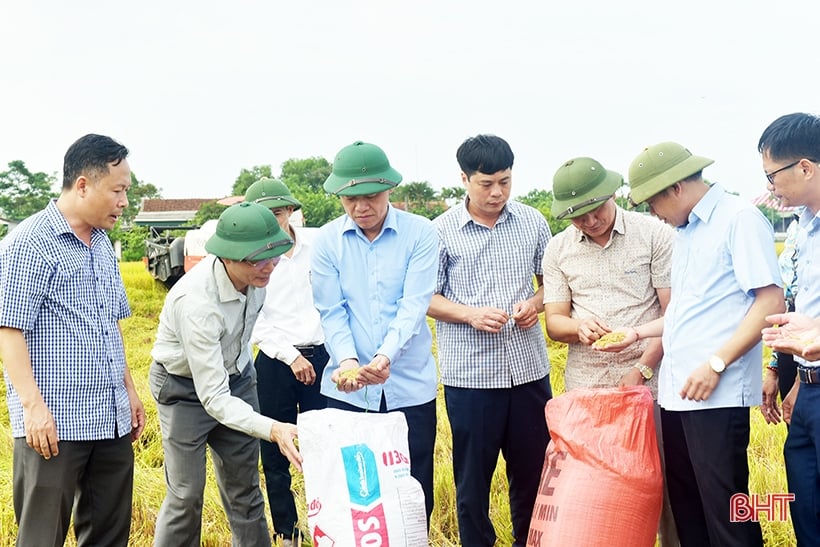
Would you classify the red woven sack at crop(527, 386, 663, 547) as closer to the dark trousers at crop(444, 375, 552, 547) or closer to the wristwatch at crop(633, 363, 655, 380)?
the wristwatch at crop(633, 363, 655, 380)

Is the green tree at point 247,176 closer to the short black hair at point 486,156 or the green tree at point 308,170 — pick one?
the green tree at point 308,170

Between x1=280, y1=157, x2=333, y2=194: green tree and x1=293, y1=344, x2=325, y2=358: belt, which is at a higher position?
x1=280, y1=157, x2=333, y2=194: green tree

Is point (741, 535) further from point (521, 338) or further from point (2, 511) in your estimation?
point (2, 511)

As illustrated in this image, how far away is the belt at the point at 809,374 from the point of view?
2.24 meters

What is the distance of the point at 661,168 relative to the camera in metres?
2.45

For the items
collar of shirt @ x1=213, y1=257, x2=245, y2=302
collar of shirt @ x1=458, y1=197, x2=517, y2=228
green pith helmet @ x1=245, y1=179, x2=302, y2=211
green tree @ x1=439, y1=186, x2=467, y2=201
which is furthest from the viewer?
green tree @ x1=439, y1=186, x2=467, y2=201

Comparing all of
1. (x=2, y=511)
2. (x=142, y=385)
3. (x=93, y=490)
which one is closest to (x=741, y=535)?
(x=93, y=490)

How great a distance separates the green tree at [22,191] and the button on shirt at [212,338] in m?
31.6

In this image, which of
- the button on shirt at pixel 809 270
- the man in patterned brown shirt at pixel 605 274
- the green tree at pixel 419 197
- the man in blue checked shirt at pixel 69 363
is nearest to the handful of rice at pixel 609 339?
the man in patterned brown shirt at pixel 605 274


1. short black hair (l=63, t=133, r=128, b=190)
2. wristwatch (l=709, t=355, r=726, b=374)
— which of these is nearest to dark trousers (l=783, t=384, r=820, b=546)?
wristwatch (l=709, t=355, r=726, b=374)

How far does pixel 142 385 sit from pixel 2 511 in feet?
10.5

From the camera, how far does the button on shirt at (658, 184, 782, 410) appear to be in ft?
7.50

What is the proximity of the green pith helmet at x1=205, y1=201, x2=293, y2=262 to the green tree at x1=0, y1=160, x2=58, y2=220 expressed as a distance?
31781 mm

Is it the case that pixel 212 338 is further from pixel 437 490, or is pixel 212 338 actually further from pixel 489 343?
pixel 437 490
